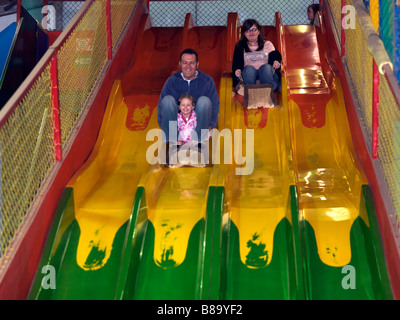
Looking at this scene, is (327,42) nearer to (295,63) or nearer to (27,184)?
(295,63)

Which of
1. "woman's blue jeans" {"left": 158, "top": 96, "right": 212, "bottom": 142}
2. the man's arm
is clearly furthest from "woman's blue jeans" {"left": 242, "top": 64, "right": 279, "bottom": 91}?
"woman's blue jeans" {"left": 158, "top": 96, "right": 212, "bottom": 142}

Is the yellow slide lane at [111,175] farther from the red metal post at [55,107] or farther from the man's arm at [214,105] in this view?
the man's arm at [214,105]

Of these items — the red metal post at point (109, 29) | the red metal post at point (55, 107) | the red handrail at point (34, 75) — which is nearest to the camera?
the red handrail at point (34, 75)

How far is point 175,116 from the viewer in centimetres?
507

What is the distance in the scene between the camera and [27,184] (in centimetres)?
408

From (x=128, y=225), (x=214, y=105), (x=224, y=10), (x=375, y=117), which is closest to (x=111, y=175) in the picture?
(x=128, y=225)

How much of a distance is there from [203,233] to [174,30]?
340 centimetres

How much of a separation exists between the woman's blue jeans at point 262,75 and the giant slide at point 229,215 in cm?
13

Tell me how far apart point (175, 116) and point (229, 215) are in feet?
3.61

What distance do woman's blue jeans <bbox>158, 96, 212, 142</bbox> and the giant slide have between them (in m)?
0.17

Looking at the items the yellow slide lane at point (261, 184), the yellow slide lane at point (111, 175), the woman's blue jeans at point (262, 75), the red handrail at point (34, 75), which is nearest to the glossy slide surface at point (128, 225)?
the yellow slide lane at point (111, 175)

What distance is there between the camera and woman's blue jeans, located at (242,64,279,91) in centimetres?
563

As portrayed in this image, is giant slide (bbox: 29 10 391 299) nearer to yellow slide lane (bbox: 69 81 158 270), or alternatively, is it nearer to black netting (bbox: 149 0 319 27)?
yellow slide lane (bbox: 69 81 158 270)

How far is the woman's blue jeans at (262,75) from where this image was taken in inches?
222
